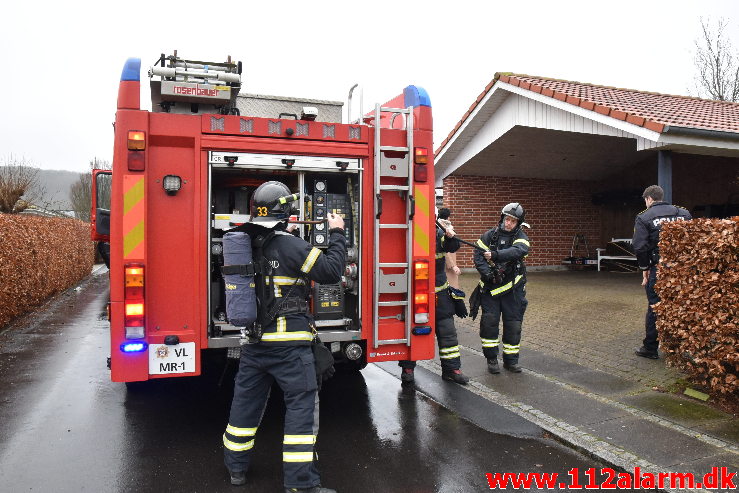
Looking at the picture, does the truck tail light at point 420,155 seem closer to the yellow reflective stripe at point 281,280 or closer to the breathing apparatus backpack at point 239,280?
the yellow reflective stripe at point 281,280

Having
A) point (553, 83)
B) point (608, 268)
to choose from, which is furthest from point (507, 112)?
point (608, 268)

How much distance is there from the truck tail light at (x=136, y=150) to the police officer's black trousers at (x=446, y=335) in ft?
9.92

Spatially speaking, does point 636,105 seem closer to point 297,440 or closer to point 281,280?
point 281,280

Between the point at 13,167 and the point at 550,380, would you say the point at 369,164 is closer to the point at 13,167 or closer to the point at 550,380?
the point at 550,380

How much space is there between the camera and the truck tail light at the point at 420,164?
15.1 feet

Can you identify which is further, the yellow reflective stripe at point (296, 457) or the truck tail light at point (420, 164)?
the truck tail light at point (420, 164)

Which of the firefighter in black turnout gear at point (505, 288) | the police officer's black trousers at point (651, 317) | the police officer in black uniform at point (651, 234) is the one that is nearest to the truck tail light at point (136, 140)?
the firefighter in black turnout gear at point (505, 288)

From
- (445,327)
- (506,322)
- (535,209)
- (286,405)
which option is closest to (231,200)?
(286,405)

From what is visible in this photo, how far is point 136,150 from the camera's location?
3.91 metres

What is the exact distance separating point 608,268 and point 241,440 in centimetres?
1404

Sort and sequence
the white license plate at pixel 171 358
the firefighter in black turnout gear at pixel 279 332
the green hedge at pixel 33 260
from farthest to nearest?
the green hedge at pixel 33 260 < the white license plate at pixel 171 358 < the firefighter in black turnout gear at pixel 279 332

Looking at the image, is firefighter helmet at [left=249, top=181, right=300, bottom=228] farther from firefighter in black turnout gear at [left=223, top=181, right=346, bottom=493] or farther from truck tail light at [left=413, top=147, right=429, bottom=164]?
truck tail light at [left=413, top=147, right=429, bottom=164]

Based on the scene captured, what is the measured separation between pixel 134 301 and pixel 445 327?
117 inches

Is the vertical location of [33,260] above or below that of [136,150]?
below
